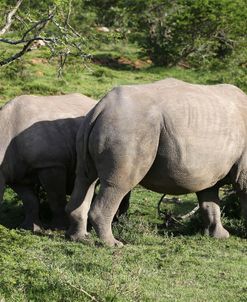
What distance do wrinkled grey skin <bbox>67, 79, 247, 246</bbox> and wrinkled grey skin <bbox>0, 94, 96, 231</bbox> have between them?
671 mm

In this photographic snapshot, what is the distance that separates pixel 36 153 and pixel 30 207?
0.71 meters

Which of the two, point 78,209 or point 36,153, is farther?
point 36,153

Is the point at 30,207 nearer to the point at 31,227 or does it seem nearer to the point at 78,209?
the point at 31,227

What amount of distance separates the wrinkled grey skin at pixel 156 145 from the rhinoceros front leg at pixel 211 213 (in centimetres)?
3

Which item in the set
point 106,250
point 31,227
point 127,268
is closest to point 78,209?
point 31,227

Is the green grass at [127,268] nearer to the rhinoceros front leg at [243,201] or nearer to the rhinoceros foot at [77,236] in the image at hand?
the rhinoceros foot at [77,236]

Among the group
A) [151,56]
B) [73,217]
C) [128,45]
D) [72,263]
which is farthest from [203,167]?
[128,45]

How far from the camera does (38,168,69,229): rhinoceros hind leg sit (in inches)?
339

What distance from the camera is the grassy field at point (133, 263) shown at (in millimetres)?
5383

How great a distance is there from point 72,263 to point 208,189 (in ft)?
9.05

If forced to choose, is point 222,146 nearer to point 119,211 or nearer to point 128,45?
point 119,211

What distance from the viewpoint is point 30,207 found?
347 inches

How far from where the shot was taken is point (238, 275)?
21.3ft

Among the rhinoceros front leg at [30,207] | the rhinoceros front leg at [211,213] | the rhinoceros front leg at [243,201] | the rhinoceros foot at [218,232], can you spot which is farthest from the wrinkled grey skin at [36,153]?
the rhinoceros front leg at [243,201]
